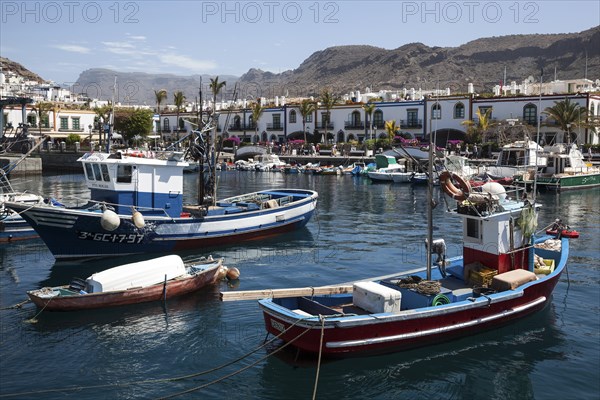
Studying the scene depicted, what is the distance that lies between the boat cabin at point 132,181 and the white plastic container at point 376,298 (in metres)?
13.0

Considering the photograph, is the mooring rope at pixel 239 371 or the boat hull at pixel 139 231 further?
the boat hull at pixel 139 231

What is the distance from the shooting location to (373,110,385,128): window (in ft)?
Result: 268

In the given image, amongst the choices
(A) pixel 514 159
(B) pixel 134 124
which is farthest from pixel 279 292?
(B) pixel 134 124

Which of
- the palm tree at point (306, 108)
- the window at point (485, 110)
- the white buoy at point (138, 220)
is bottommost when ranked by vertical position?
the white buoy at point (138, 220)

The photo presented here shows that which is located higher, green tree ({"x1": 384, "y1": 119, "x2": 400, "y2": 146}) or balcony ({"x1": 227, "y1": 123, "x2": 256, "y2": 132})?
balcony ({"x1": 227, "y1": 123, "x2": 256, "y2": 132})

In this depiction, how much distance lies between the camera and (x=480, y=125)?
70.8 metres

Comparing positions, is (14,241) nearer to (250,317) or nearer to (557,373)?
(250,317)

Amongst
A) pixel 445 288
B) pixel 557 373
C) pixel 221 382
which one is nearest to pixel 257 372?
pixel 221 382

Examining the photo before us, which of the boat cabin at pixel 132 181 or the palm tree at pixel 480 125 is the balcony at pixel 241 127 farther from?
the boat cabin at pixel 132 181

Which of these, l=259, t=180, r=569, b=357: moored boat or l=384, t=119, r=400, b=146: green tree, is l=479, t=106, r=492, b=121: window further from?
l=259, t=180, r=569, b=357: moored boat

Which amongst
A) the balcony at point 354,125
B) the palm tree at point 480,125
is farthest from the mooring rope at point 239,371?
the balcony at point 354,125

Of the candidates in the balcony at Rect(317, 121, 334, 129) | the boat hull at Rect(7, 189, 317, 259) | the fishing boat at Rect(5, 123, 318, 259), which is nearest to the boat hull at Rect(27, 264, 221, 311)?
the fishing boat at Rect(5, 123, 318, 259)

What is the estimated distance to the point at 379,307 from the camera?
14.1 meters

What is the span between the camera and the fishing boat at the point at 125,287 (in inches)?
679
